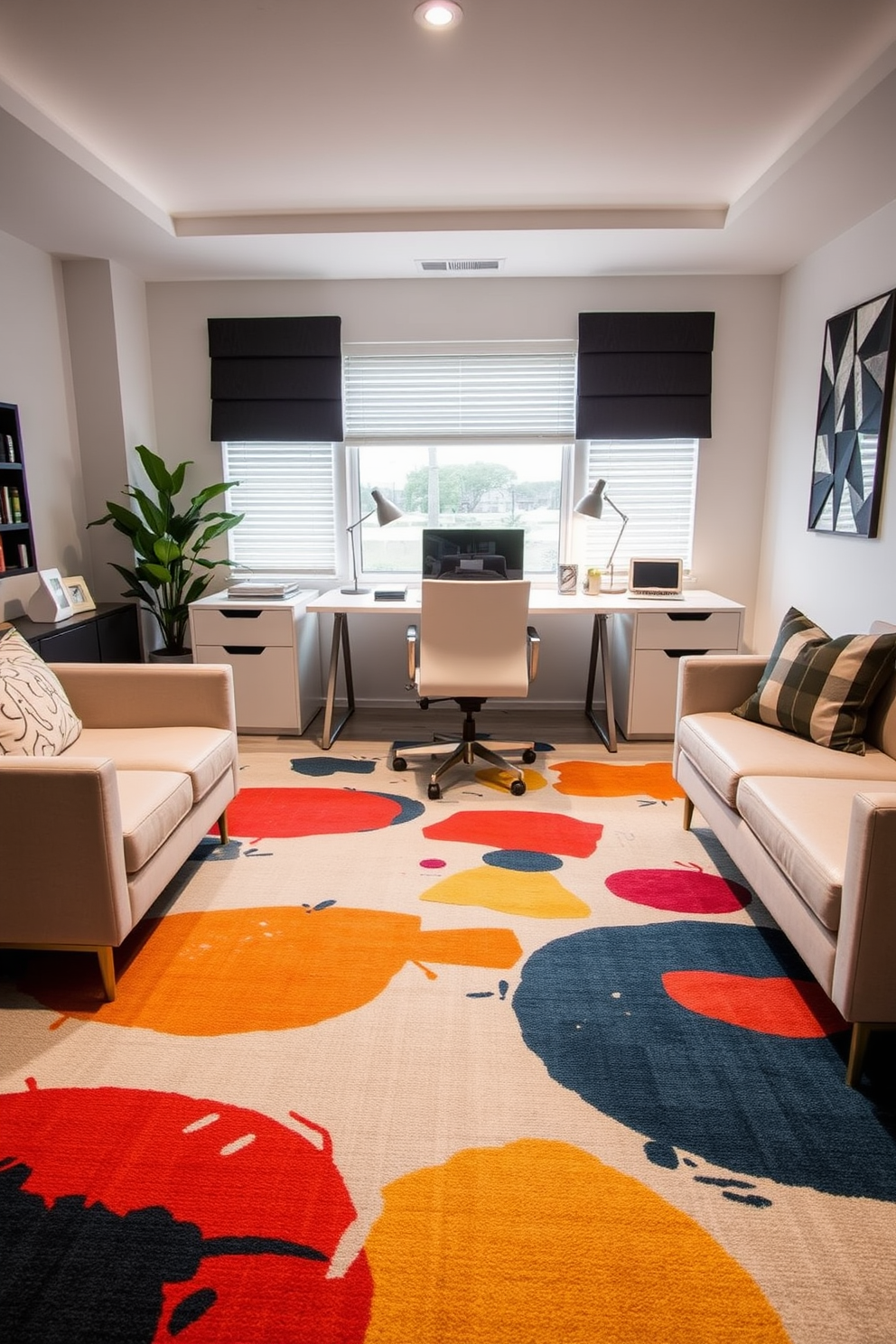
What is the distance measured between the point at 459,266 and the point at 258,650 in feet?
7.10

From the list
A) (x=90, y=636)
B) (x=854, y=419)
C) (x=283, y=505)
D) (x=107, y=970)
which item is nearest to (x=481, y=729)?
(x=283, y=505)

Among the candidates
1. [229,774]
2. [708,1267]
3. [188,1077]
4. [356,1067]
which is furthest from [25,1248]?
[229,774]

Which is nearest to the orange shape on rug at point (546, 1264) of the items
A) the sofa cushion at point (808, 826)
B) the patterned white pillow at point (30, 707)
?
the sofa cushion at point (808, 826)

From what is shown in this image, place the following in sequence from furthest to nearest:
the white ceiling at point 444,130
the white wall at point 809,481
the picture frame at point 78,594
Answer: the picture frame at point 78,594
the white wall at point 809,481
the white ceiling at point 444,130

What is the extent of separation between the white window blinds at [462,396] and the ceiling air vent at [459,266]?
406mm

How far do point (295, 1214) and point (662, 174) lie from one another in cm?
352

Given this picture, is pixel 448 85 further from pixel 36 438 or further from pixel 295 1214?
pixel 295 1214

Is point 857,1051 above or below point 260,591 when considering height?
below

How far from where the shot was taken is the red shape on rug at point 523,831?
2.83 metres

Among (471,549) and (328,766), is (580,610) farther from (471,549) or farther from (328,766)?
(328,766)

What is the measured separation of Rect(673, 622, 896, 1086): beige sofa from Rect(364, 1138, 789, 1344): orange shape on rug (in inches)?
24.0

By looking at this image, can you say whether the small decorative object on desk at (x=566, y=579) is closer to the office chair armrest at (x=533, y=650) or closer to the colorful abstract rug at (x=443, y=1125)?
the office chair armrest at (x=533, y=650)

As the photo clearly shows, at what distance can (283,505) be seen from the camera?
14.8ft

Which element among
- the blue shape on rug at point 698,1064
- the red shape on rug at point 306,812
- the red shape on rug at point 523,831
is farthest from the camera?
the red shape on rug at point 306,812
